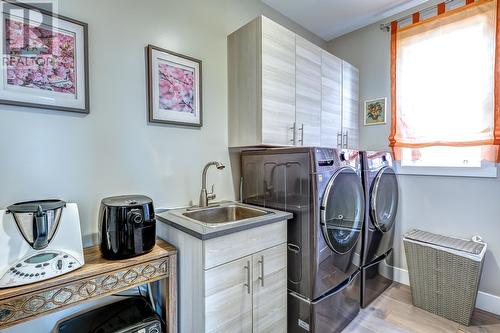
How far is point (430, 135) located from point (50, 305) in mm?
2855

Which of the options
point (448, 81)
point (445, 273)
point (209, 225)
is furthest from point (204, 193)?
point (448, 81)

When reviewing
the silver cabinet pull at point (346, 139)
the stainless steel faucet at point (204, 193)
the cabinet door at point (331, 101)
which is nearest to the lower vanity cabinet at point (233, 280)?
the stainless steel faucet at point (204, 193)

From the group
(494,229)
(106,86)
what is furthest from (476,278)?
(106,86)

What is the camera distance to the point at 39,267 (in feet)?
3.21

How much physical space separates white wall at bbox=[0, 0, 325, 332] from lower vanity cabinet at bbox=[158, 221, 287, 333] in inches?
16.3

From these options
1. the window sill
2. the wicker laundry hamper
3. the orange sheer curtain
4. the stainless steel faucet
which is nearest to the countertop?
the stainless steel faucet

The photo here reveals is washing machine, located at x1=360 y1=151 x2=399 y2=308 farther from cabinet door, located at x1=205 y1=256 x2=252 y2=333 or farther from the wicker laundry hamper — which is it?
cabinet door, located at x1=205 y1=256 x2=252 y2=333

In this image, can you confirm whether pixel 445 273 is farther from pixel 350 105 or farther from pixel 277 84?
pixel 277 84

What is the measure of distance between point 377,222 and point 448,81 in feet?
4.49

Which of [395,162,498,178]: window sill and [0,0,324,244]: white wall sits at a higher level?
[0,0,324,244]: white wall

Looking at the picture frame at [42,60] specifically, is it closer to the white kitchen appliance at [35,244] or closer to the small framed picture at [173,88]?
the small framed picture at [173,88]

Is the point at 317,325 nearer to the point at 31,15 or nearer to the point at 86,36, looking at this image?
the point at 86,36

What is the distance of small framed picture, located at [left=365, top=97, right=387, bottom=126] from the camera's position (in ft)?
8.28

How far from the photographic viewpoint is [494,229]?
6.35 feet
